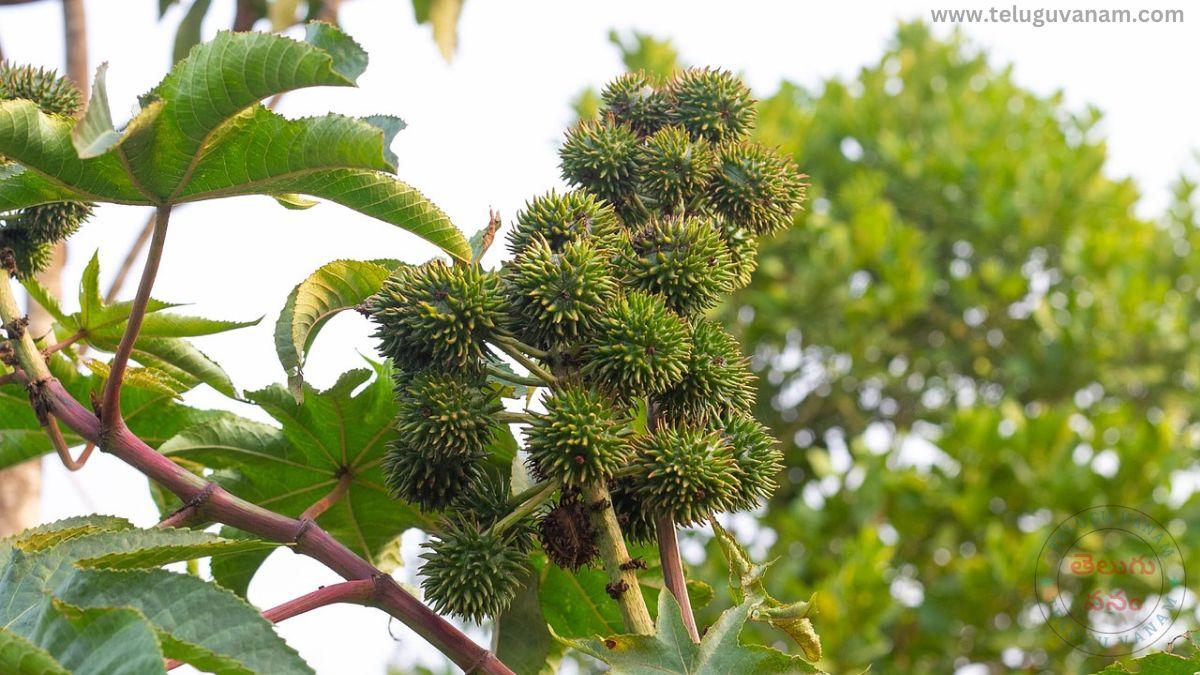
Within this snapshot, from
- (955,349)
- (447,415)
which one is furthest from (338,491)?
(955,349)

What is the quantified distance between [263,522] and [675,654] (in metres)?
0.63

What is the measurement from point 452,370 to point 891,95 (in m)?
10.7

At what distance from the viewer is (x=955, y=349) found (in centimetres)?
1016

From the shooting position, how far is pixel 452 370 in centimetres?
157

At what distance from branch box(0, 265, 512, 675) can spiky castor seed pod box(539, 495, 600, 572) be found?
6.6 inches

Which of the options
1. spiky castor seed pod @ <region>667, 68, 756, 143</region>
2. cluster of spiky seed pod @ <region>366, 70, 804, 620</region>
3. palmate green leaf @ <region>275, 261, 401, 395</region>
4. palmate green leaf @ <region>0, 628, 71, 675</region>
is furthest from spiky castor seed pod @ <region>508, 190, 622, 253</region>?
palmate green leaf @ <region>0, 628, 71, 675</region>

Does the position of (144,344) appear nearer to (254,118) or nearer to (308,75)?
(254,118)

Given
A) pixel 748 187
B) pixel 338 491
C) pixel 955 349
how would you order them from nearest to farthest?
pixel 748 187 < pixel 338 491 < pixel 955 349

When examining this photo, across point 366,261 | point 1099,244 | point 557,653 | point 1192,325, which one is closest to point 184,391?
point 366,261

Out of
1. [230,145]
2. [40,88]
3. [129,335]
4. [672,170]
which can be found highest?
[40,88]

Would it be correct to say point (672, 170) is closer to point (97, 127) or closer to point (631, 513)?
point (631, 513)

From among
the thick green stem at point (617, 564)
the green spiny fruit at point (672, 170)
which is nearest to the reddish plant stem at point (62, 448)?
the thick green stem at point (617, 564)

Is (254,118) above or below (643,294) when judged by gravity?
above

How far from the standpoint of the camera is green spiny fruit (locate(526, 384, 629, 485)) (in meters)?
1.44
